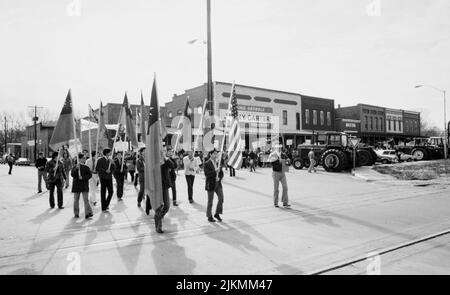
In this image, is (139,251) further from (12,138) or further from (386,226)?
(12,138)

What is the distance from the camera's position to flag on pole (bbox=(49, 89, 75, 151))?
8.91 m

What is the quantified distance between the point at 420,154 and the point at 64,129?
32.2 metres

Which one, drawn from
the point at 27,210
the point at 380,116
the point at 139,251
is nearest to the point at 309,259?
the point at 139,251

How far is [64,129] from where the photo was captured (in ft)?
29.6

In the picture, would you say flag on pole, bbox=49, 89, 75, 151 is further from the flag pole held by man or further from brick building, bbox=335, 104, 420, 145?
brick building, bbox=335, 104, 420, 145

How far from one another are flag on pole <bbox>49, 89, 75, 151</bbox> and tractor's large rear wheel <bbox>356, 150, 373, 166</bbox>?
771 inches

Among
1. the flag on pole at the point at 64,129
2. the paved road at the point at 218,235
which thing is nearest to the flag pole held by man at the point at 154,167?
the paved road at the point at 218,235

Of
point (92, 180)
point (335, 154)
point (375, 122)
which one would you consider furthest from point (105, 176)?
point (375, 122)

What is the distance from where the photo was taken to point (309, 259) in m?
5.21

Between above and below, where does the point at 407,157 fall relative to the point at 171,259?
above

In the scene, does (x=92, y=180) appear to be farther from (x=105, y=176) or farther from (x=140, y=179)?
(x=140, y=179)

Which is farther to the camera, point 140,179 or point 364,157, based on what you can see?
point 364,157

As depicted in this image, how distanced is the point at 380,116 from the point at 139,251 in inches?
2212

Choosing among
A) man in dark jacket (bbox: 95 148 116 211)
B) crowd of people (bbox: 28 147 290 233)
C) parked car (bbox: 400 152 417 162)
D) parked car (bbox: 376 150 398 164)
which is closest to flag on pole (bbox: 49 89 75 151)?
crowd of people (bbox: 28 147 290 233)
